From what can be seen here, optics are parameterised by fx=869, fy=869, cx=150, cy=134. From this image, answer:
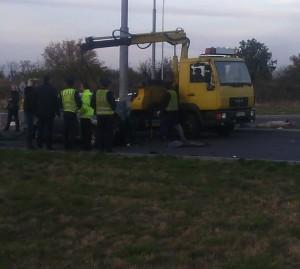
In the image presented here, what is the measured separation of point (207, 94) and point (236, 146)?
112 inches

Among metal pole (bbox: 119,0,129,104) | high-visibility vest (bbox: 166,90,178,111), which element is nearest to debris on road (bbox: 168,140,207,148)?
high-visibility vest (bbox: 166,90,178,111)

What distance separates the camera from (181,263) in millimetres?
8703

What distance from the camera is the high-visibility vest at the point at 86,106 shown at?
19.5 m

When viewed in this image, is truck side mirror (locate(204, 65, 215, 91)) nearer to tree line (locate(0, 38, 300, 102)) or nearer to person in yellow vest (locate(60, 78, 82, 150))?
person in yellow vest (locate(60, 78, 82, 150))

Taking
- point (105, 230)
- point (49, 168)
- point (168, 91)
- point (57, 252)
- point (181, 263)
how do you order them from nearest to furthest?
point (181, 263) → point (57, 252) → point (105, 230) → point (49, 168) → point (168, 91)

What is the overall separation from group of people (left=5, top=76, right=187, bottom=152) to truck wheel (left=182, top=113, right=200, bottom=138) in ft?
13.5

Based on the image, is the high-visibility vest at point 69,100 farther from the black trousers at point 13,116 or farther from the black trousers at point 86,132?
the black trousers at point 13,116

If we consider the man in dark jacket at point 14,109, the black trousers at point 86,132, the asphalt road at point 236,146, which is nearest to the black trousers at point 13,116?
the man in dark jacket at point 14,109

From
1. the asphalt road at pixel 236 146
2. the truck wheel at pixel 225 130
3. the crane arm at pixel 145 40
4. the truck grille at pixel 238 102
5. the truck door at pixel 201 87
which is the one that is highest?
the crane arm at pixel 145 40

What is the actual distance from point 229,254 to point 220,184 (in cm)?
394

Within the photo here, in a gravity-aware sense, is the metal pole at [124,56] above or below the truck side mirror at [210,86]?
above

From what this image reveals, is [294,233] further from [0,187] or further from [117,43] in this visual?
[117,43]

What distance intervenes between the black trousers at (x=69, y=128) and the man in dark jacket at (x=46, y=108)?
A: 38 centimetres

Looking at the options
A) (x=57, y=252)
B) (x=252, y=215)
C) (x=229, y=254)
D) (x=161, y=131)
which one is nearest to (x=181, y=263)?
(x=229, y=254)
